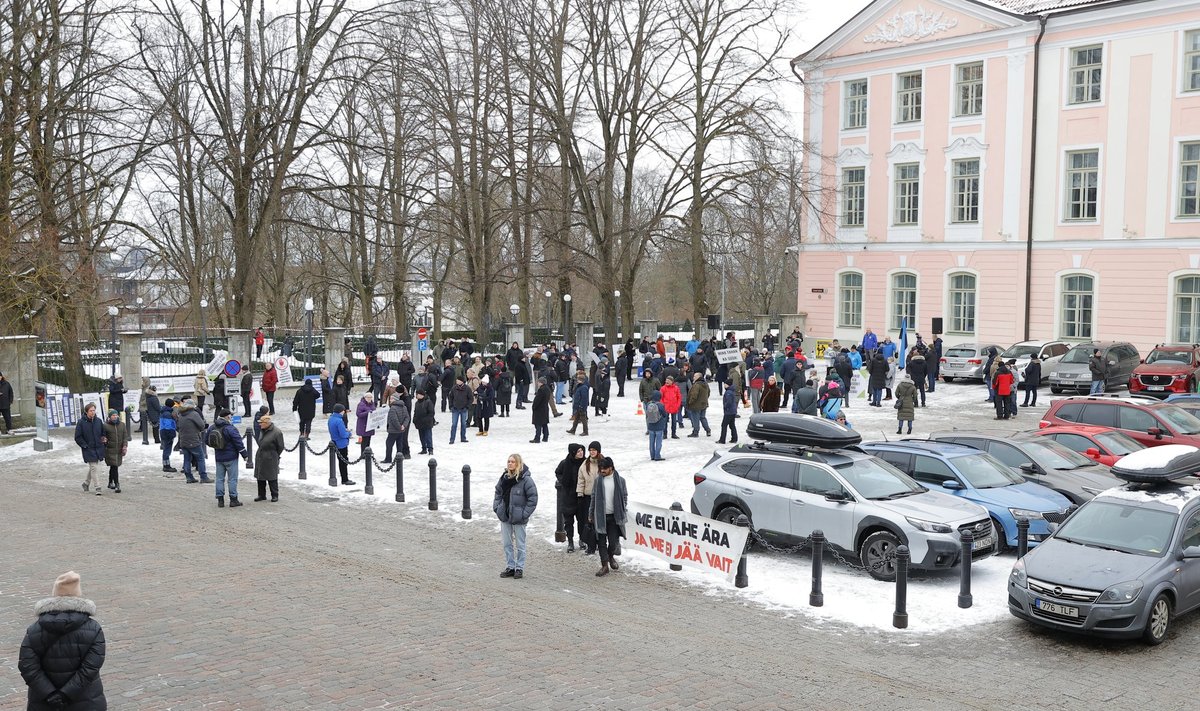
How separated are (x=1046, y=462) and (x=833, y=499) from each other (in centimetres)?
499

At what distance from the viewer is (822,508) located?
46.4 feet

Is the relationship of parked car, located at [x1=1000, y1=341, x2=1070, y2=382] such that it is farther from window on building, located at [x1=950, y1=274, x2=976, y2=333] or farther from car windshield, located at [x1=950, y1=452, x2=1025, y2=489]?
car windshield, located at [x1=950, y1=452, x2=1025, y2=489]

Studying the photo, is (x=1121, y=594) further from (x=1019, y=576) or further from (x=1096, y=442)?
(x=1096, y=442)

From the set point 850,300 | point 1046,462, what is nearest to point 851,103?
point 850,300

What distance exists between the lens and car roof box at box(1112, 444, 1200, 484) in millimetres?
12578

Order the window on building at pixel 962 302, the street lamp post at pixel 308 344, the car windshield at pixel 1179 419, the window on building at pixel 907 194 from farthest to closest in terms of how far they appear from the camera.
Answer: the window on building at pixel 907 194 → the window on building at pixel 962 302 → the street lamp post at pixel 308 344 → the car windshield at pixel 1179 419

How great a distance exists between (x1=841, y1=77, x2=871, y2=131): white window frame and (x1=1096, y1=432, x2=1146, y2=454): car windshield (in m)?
28.7

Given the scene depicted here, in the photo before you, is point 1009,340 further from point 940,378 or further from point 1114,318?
point 940,378

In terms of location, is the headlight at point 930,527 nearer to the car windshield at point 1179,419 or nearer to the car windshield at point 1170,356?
the car windshield at point 1179,419

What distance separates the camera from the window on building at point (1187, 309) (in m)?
37.9

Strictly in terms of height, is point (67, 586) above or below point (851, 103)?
below

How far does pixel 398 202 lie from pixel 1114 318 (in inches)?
1398

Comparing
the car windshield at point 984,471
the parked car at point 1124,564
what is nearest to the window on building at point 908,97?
the car windshield at point 984,471

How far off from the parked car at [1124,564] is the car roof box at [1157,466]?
1 centimetres
